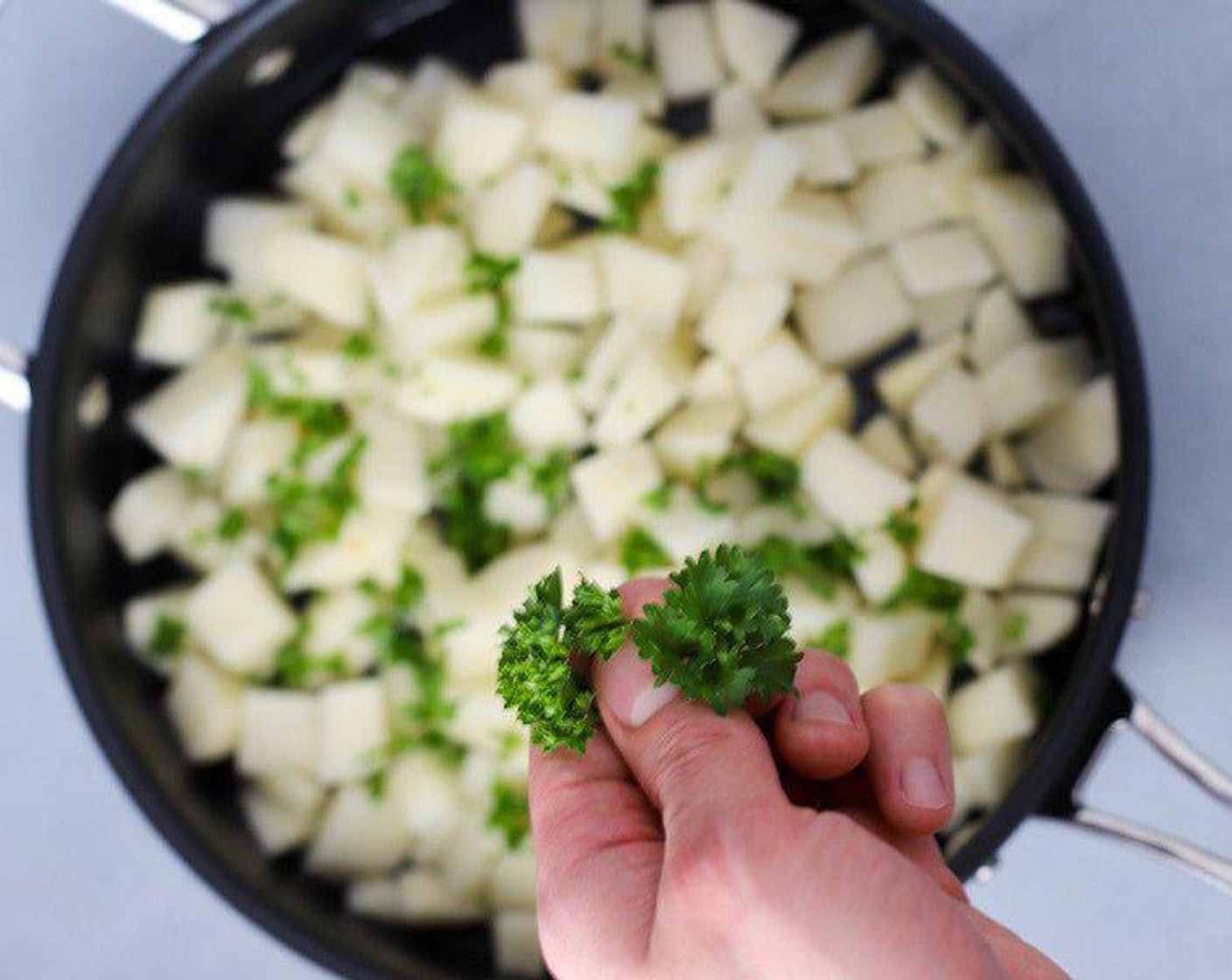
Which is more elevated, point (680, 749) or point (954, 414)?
point (680, 749)

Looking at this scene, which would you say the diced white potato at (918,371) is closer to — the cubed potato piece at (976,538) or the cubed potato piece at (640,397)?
the cubed potato piece at (976,538)

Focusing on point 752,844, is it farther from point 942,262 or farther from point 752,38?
point 752,38

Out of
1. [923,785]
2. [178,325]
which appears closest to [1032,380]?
[923,785]

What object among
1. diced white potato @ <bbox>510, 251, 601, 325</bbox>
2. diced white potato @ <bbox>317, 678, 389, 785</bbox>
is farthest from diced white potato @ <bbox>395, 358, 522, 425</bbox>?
diced white potato @ <bbox>317, 678, 389, 785</bbox>

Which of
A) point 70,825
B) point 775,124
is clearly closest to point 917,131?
point 775,124

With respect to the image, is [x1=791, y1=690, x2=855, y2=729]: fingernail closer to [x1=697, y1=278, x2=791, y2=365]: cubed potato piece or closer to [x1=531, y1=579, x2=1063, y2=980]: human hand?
[x1=531, y1=579, x2=1063, y2=980]: human hand

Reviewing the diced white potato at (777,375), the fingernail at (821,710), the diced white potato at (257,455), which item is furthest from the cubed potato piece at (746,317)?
the fingernail at (821,710)
